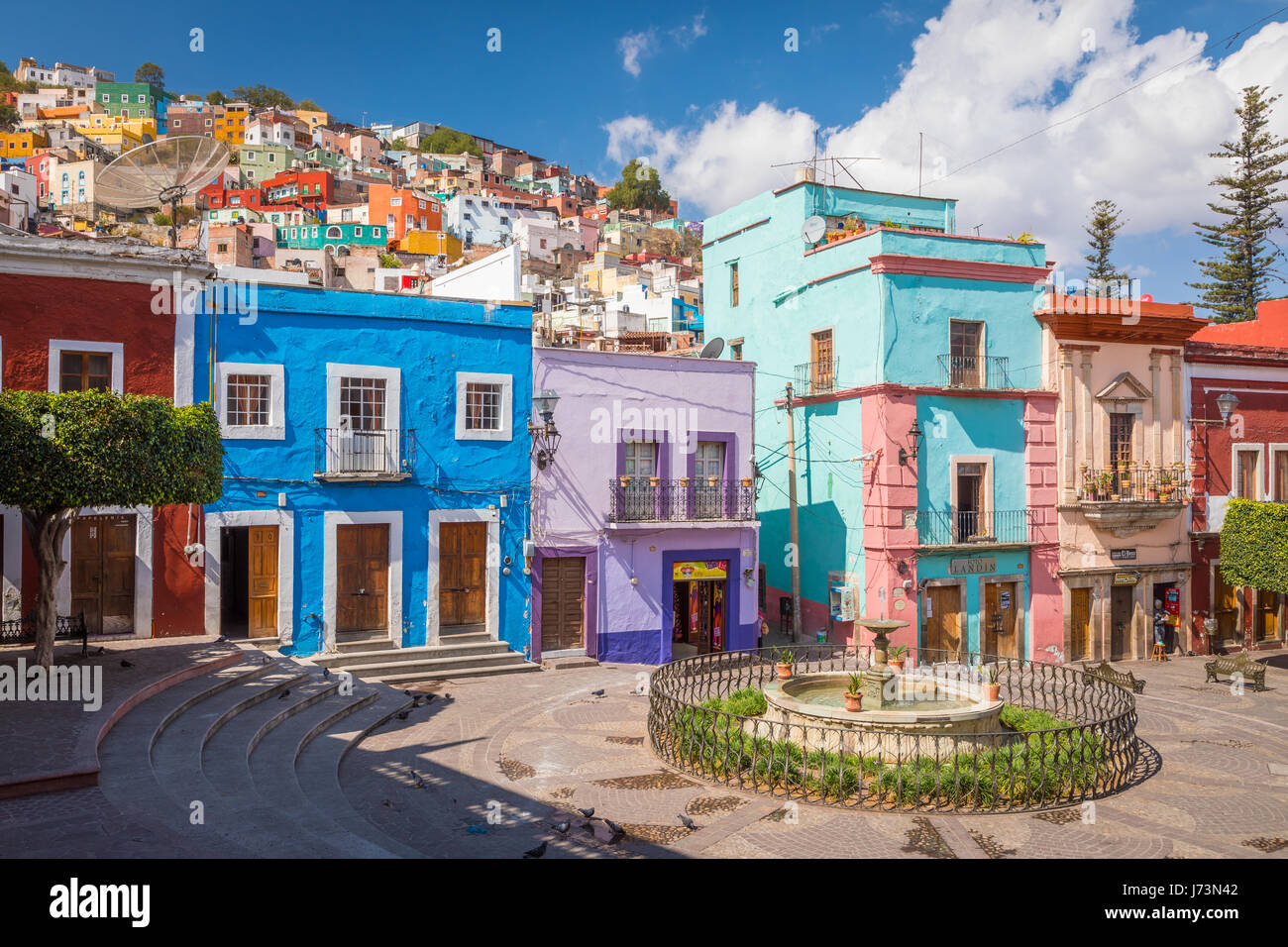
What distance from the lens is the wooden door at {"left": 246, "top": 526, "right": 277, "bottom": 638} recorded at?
64.0 feet

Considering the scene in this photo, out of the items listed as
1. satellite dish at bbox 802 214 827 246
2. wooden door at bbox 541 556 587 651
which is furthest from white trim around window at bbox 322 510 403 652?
satellite dish at bbox 802 214 827 246

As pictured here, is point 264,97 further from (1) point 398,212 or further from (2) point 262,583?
(2) point 262,583

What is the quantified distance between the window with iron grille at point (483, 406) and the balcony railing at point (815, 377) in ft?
33.5

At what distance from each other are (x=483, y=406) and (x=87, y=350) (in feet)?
27.3

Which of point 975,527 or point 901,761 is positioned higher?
point 975,527

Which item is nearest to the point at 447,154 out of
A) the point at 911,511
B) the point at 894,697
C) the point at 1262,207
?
the point at 1262,207

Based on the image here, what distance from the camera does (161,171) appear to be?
19.6 m

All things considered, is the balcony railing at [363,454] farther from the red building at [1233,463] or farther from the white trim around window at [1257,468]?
the white trim around window at [1257,468]

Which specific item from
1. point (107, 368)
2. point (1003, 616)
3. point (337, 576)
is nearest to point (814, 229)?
point (1003, 616)

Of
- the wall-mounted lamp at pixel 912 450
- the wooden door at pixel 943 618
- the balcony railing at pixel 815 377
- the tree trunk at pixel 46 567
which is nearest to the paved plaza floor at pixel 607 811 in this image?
the tree trunk at pixel 46 567

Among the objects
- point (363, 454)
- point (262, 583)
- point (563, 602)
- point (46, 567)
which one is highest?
point (363, 454)

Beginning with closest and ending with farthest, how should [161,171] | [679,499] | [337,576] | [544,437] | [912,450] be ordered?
1. [161,171]
2. [337,576]
3. [544,437]
4. [679,499]
5. [912,450]

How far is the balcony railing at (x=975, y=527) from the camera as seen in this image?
2530 centimetres
